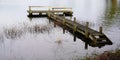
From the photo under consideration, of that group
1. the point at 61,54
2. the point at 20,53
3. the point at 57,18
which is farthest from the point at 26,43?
the point at 57,18

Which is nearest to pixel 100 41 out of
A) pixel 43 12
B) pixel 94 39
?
pixel 94 39

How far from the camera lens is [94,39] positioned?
67.4 feet

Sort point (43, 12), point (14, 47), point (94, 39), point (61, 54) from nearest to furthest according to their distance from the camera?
point (61, 54)
point (14, 47)
point (94, 39)
point (43, 12)

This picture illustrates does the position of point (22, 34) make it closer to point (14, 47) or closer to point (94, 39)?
point (14, 47)

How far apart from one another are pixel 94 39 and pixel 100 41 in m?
0.52

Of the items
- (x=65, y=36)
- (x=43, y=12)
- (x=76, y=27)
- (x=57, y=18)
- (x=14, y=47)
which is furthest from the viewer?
(x=43, y=12)

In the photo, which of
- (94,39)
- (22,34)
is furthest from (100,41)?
(22,34)

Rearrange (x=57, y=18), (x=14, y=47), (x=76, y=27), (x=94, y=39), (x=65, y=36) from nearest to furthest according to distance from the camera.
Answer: (x=14, y=47) < (x=94, y=39) < (x=65, y=36) < (x=76, y=27) < (x=57, y=18)

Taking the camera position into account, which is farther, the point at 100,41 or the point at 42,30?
the point at 42,30

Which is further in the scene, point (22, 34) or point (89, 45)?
point (22, 34)

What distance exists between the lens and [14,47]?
19.2m

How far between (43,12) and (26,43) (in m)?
20.8

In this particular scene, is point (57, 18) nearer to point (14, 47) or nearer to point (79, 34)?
point (79, 34)

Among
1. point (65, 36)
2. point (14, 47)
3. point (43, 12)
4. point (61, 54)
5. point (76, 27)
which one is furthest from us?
point (43, 12)
